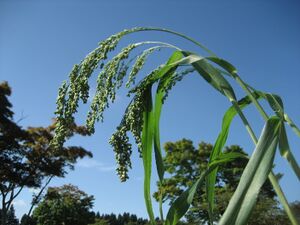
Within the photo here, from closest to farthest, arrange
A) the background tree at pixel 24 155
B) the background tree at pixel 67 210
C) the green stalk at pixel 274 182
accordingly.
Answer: the green stalk at pixel 274 182
the background tree at pixel 24 155
the background tree at pixel 67 210

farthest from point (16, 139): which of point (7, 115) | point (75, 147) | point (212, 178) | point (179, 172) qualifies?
point (212, 178)

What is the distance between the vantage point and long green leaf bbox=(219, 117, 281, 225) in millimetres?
1082

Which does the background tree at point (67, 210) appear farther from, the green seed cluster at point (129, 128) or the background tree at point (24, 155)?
the green seed cluster at point (129, 128)

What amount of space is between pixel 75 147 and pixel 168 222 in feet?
62.1

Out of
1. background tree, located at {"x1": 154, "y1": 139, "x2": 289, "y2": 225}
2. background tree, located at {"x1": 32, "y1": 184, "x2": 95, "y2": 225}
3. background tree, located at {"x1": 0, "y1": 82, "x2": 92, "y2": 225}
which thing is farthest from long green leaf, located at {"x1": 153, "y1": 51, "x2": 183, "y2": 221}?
background tree, located at {"x1": 32, "y1": 184, "x2": 95, "y2": 225}

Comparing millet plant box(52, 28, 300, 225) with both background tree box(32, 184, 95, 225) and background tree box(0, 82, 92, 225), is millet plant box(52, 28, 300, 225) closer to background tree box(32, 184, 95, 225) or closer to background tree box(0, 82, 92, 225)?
background tree box(0, 82, 92, 225)

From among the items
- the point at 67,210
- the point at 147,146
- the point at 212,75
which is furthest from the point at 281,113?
the point at 67,210

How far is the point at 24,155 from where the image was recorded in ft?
62.6

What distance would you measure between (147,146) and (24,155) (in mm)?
18423

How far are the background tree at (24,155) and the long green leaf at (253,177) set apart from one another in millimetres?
16841

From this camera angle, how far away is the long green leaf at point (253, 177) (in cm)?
108

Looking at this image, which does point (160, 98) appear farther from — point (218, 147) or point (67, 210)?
point (67, 210)

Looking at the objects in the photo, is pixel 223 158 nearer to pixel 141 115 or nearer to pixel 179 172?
pixel 141 115

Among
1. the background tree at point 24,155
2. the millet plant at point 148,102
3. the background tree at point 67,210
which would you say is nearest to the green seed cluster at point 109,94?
the millet plant at point 148,102
